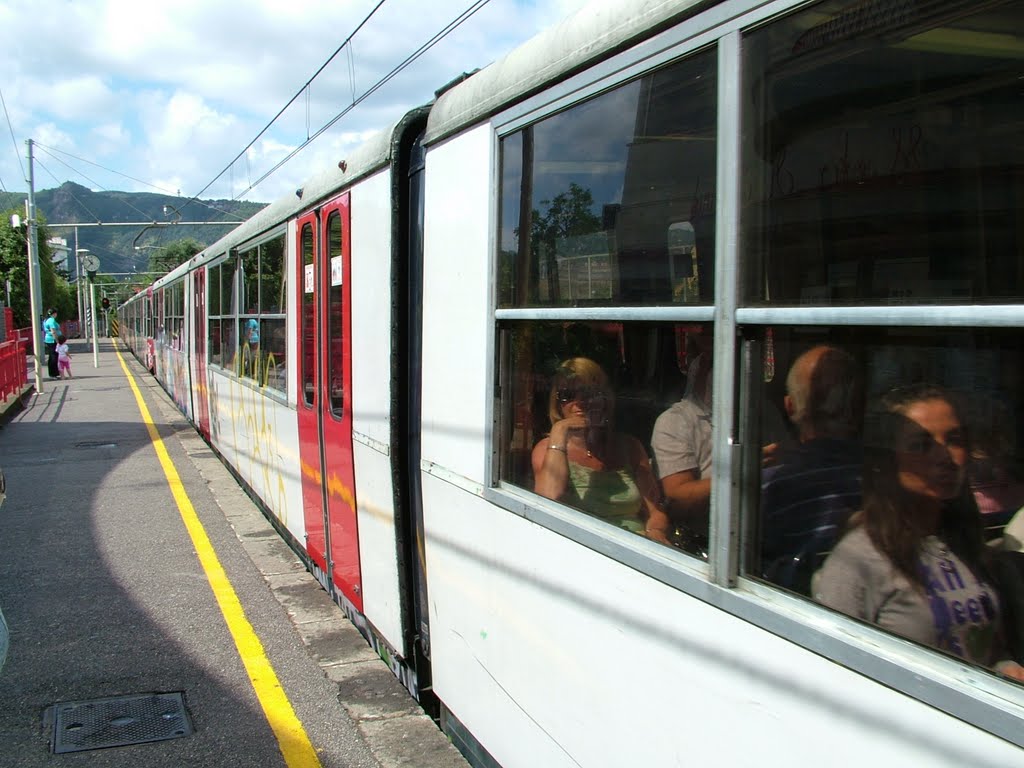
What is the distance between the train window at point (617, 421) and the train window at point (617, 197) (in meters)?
0.11

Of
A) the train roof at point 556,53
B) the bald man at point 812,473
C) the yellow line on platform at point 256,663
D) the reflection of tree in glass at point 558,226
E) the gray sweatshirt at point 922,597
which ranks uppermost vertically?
the train roof at point 556,53

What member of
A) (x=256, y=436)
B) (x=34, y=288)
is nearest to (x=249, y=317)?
(x=256, y=436)

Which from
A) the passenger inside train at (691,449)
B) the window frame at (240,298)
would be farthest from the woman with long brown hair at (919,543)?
the window frame at (240,298)

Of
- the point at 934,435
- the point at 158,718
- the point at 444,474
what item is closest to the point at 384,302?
the point at 444,474

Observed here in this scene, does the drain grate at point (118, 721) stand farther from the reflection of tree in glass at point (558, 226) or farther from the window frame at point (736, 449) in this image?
the reflection of tree in glass at point (558, 226)

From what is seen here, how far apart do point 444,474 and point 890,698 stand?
2.08m

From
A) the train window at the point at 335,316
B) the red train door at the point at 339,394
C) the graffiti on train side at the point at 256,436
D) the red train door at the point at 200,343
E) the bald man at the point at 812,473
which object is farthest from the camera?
the red train door at the point at 200,343

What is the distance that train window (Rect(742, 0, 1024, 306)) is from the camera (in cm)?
147

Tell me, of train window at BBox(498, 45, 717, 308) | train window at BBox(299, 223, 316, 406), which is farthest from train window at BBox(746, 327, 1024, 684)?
train window at BBox(299, 223, 316, 406)

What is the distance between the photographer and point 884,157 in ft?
5.43

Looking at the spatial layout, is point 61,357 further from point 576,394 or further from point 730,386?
point 730,386

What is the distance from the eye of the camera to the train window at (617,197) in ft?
6.63

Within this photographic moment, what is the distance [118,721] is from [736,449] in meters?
3.47

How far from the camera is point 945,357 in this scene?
154 centimetres
